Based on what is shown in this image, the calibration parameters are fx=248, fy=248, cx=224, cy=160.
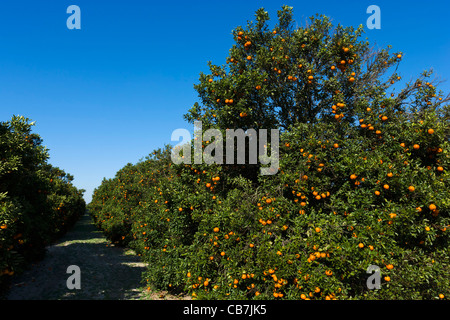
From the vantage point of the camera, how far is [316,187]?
5250 millimetres

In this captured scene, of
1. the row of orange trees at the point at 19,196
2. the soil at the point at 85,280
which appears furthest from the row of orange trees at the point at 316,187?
the row of orange trees at the point at 19,196

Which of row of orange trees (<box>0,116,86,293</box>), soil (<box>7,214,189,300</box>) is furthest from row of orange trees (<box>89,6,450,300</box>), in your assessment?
row of orange trees (<box>0,116,86,293</box>)

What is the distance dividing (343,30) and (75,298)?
11.2 meters

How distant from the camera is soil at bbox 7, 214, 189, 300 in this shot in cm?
802

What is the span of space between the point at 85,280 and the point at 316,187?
31.0 feet

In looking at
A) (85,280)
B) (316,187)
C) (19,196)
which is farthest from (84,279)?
(316,187)

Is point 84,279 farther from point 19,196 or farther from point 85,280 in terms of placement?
point 19,196

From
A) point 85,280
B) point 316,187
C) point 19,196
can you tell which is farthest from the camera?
point 85,280

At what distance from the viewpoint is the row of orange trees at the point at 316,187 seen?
4.54 m

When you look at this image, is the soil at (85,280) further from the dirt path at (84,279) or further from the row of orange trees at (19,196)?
the row of orange trees at (19,196)

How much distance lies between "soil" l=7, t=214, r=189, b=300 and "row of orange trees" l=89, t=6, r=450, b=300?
7.55 ft

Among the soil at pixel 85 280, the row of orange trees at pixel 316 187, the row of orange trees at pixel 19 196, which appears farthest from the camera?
the soil at pixel 85 280

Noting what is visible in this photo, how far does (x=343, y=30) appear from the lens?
674 cm
